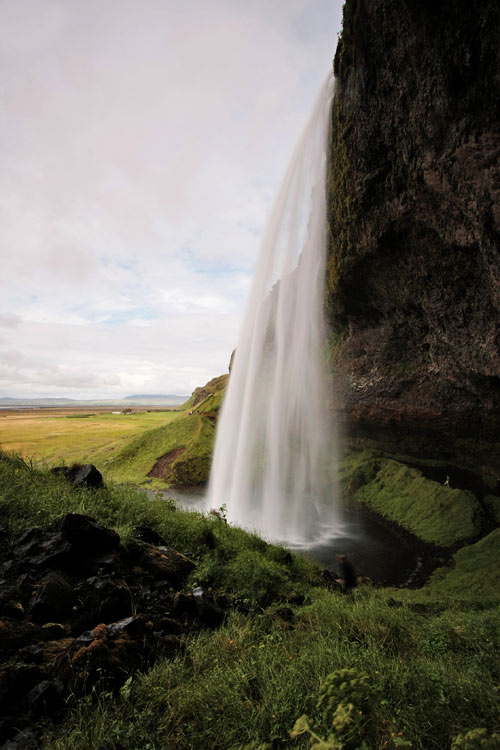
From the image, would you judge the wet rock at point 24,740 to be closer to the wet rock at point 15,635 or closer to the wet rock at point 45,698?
the wet rock at point 45,698

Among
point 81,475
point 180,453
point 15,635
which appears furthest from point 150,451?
point 15,635

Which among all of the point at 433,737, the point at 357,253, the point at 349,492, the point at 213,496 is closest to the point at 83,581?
the point at 433,737

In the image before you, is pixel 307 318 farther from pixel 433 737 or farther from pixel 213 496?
pixel 433 737

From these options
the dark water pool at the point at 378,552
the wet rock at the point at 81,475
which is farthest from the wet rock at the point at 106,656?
the dark water pool at the point at 378,552

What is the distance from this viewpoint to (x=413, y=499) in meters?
18.2

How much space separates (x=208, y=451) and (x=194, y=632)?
2318 cm

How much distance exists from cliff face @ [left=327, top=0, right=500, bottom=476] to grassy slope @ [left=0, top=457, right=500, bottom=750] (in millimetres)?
9662

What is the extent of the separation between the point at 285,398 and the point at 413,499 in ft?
29.7

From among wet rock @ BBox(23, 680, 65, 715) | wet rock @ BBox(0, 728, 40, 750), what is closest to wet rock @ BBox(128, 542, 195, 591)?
wet rock @ BBox(23, 680, 65, 715)

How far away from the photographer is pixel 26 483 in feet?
24.3

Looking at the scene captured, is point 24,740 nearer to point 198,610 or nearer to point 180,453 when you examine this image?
point 198,610

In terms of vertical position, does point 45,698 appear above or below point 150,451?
above

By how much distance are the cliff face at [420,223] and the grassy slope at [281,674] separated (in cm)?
966

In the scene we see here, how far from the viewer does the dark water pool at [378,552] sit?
39.8 feet
